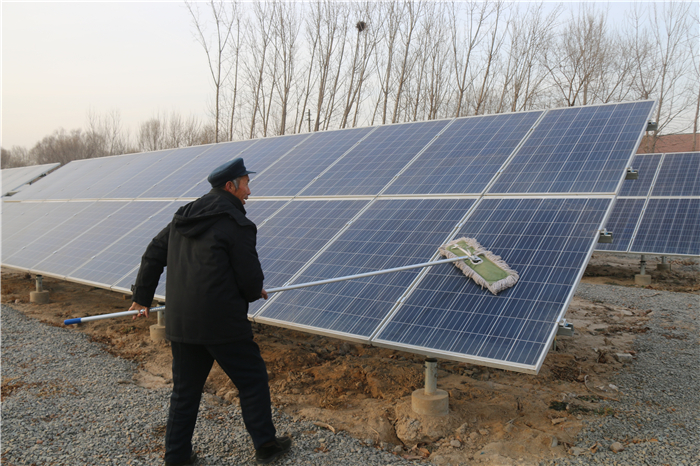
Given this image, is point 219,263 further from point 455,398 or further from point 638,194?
point 638,194

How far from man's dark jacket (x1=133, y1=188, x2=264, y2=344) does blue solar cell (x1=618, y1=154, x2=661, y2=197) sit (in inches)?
527

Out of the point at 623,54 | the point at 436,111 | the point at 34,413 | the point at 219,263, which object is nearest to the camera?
the point at 219,263

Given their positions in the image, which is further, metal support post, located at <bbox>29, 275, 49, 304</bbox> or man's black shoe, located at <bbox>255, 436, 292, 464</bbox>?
metal support post, located at <bbox>29, 275, 49, 304</bbox>

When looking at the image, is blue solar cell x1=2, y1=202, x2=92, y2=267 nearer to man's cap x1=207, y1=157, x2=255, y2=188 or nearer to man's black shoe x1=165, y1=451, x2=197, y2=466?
man's black shoe x1=165, y1=451, x2=197, y2=466

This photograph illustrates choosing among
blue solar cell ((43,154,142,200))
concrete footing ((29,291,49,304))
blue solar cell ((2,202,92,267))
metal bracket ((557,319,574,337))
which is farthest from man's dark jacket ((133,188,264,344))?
blue solar cell ((43,154,142,200))

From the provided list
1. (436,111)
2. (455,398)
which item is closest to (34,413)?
(455,398)

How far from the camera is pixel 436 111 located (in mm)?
29453

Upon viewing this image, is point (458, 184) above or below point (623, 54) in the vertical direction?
below

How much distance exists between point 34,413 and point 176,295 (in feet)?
8.90

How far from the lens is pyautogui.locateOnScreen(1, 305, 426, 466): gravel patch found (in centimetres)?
430

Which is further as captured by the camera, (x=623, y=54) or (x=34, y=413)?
(x=623, y=54)

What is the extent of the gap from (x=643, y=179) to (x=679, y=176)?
887 millimetres

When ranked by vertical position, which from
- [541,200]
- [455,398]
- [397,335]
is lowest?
[455,398]

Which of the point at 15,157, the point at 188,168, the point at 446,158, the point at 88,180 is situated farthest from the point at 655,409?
the point at 15,157
